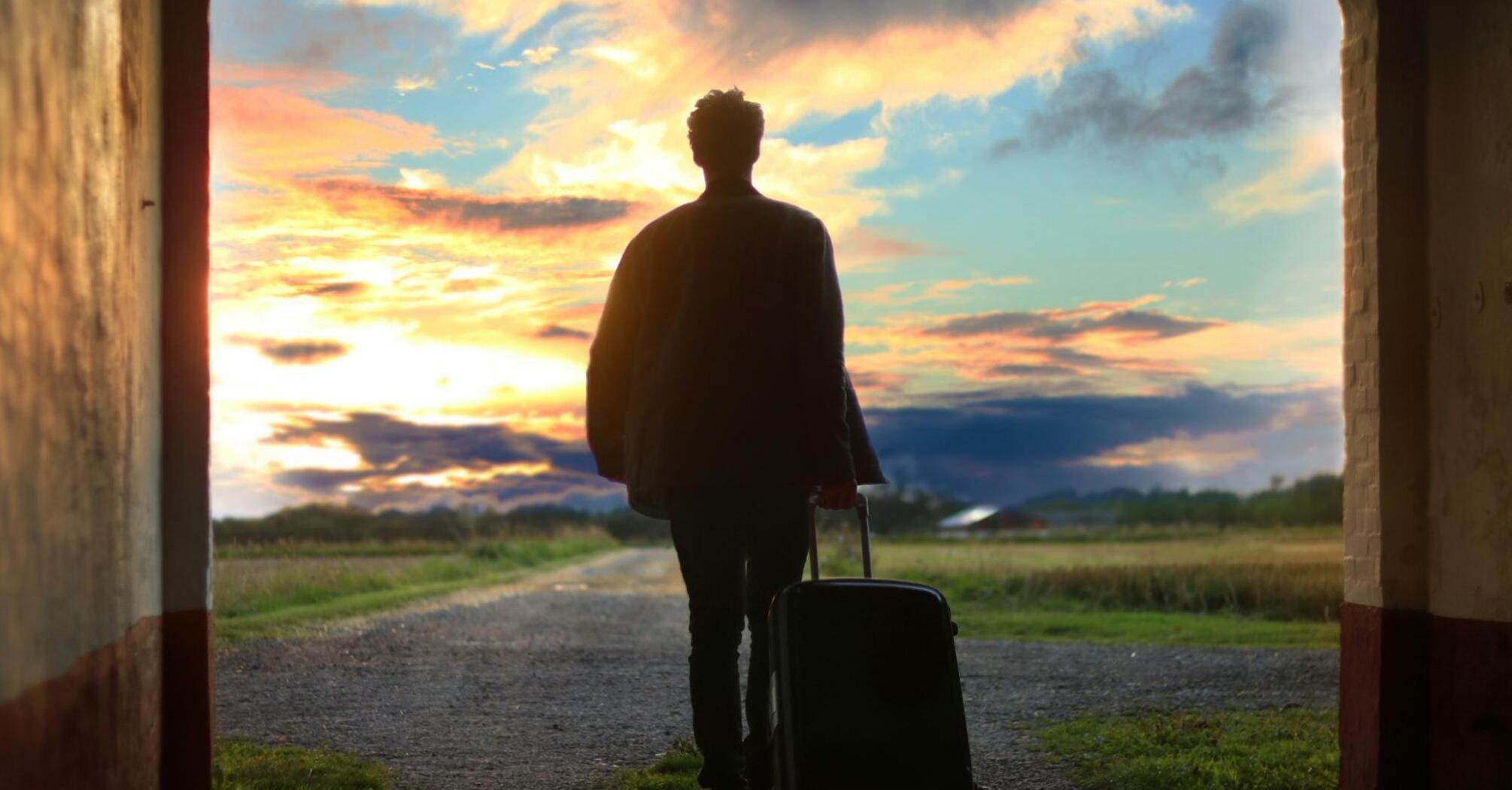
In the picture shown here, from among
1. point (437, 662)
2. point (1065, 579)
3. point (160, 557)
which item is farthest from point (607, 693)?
point (1065, 579)

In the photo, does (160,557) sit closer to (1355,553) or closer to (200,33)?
(200,33)

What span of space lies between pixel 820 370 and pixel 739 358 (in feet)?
0.82

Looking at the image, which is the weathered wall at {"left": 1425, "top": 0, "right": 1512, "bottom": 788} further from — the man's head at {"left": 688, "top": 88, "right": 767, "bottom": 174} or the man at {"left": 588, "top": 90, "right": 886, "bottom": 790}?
the man's head at {"left": 688, "top": 88, "right": 767, "bottom": 174}

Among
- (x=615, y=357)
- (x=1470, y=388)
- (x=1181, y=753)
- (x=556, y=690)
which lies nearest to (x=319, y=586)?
(x=556, y=690)

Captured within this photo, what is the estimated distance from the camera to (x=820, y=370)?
4324 mm

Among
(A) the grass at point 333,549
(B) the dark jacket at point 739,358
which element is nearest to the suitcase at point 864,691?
(B) the dark jacket at point 739,358

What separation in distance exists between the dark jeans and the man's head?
3.50 ft

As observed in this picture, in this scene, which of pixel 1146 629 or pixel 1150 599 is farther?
pixel 1150 599

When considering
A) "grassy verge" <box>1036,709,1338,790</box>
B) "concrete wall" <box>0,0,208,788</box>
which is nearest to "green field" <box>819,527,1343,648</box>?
"grassy verge" <box>1036,709,1338,790</box>

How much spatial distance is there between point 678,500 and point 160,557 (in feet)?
6.26

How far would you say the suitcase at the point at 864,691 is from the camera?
404cm

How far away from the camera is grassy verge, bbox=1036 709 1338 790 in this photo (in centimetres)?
591

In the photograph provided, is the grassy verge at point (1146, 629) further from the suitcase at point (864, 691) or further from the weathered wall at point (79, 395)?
the weathered wall at point (79, 395)

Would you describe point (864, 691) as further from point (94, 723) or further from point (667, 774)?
point (94, 723)
